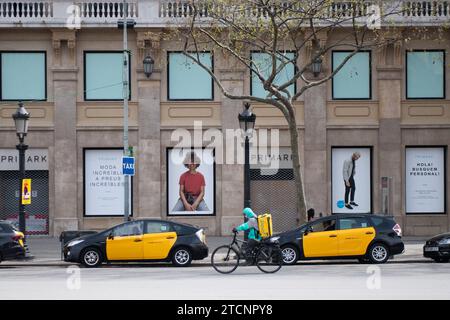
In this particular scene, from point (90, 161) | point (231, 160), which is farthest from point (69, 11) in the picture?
point (231, 160)

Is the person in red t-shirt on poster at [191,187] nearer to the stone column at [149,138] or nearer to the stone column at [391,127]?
the stone column at [149,138]

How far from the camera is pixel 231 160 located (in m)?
35.0

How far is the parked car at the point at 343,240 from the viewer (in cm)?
2486

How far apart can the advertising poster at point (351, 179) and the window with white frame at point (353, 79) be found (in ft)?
A: 6.90

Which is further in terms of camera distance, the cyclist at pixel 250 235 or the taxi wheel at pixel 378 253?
the taxi wheel at pixel 378 253

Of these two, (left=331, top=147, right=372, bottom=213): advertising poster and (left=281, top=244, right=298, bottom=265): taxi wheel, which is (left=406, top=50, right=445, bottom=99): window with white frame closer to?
(left=331, top=147, right=372, bottom=213): advertising poster

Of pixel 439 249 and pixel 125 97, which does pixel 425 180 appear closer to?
pixel 439 249

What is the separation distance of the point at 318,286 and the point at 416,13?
17853mm

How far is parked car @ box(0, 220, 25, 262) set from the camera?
83.2 feet

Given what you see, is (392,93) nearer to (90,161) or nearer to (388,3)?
(388,3)

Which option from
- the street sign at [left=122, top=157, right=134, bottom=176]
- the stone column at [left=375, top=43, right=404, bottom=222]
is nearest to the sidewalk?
the stone column at [left=375, top=43, right=404, bottom=222]

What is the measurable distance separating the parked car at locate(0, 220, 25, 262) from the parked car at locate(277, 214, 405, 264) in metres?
7.37

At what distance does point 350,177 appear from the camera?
116ft

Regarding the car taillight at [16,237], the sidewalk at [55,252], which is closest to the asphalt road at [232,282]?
the car taillight at [16,237]
